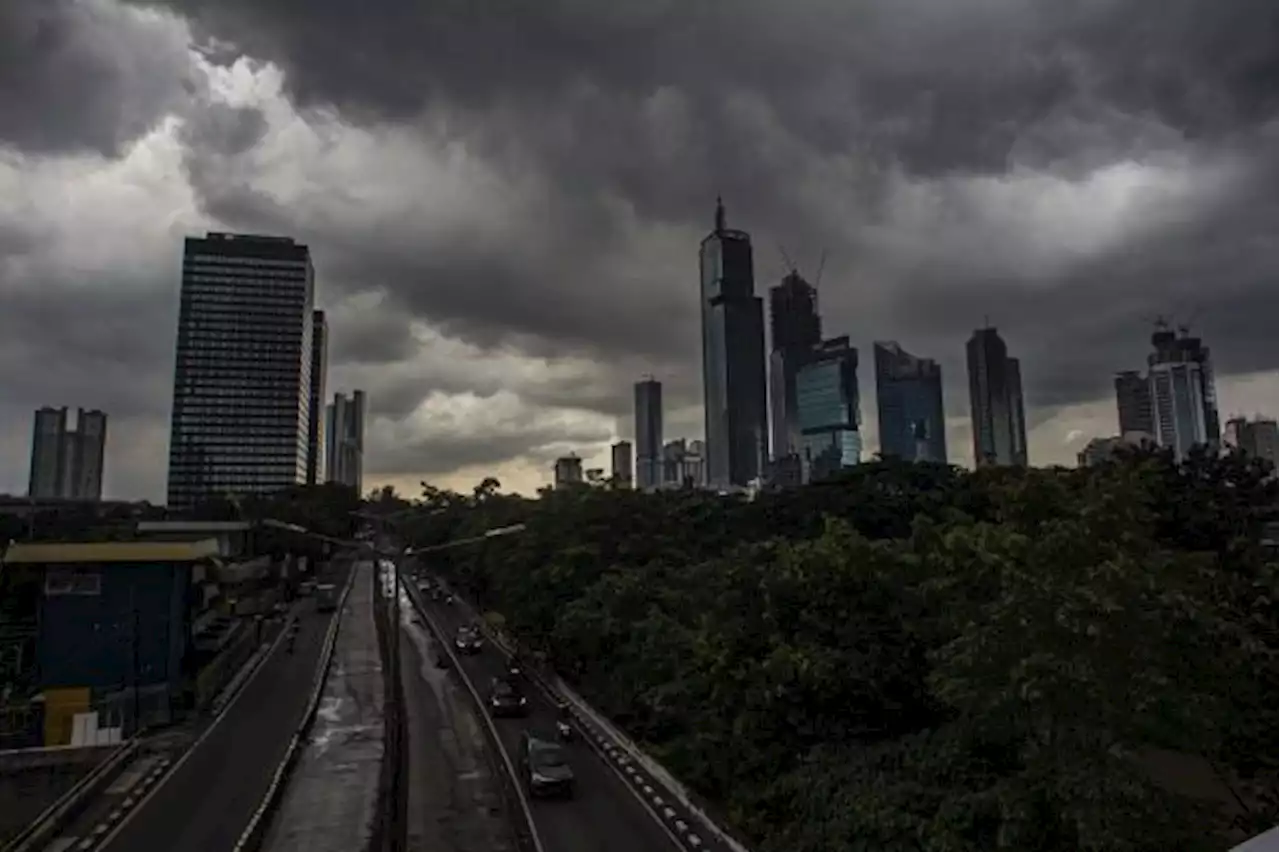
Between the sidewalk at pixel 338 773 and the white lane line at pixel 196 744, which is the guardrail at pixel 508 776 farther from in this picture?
the white lane line at pixel 196 744

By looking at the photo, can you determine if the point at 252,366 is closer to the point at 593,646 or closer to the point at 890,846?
the point at 593,646

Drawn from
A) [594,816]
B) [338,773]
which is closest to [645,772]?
[594,816]

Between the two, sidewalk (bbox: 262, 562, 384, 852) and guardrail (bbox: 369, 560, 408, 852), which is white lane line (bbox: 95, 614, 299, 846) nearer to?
sidewalk (bbox: 262, 562, 384, 852)

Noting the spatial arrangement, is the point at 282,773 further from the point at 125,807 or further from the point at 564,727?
the point at 564,727

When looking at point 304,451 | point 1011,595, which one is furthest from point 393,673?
point 304,451

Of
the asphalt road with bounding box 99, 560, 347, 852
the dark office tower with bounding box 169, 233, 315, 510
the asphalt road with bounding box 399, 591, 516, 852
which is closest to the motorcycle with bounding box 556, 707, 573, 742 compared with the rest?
the asphalt road with bounding box 399, 591, 516, 852

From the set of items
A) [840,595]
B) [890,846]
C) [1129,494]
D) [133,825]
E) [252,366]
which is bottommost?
[133,825]
